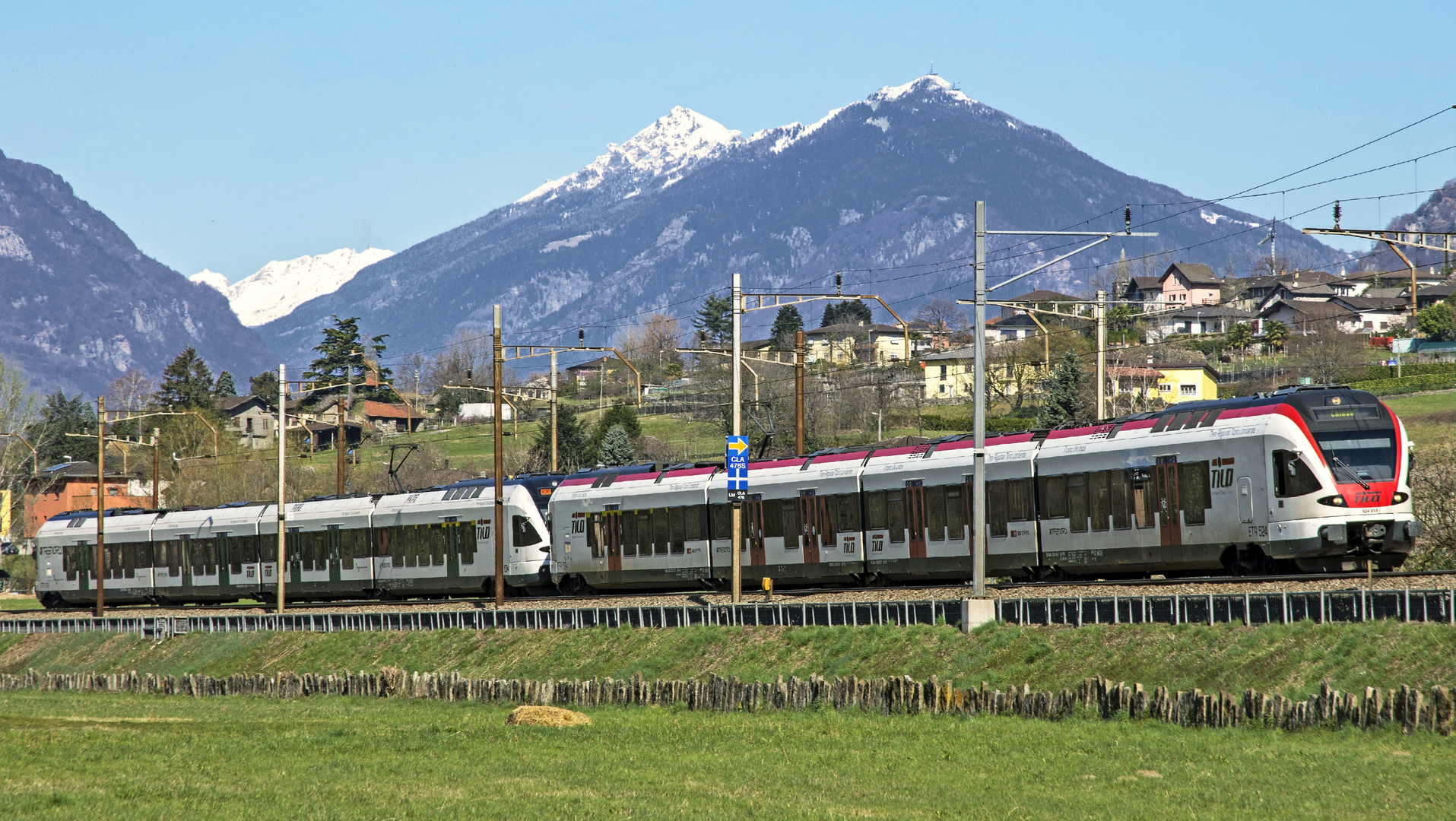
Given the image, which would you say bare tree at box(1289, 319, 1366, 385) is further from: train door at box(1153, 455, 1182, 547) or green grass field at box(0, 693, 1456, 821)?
green grass field at box(0, 693, 1456, 821)

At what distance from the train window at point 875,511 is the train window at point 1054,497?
4768 mm

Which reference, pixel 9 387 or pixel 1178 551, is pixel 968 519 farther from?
pixel 9 387

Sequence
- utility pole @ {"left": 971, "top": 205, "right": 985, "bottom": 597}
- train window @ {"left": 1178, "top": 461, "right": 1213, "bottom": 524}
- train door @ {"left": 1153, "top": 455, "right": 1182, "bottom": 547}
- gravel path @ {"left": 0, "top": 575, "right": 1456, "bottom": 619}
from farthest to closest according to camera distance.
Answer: train door @ {"left": 1153, "top": 455, "right": 1182, "bottom": 547} < train window @ {"left": 1178, "top": 461, "right": 1213, "bottom": 524} < utility pole @ {"left": 971, "top": 205, "right": 985, "bottom": 597} < gravel path @ {"left": 0, "top": 575, "right": 1456, "bottom": 619}

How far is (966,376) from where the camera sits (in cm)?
13012

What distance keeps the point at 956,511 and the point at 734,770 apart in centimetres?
1567

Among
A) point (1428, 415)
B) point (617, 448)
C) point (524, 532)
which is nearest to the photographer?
point (524, 532)

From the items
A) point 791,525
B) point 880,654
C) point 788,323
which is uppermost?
point 788,323

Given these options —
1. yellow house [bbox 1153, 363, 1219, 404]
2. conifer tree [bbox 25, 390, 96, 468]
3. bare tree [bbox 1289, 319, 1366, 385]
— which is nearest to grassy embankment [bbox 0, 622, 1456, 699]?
bare tree [bbox 1289, 319, 1366, 385]

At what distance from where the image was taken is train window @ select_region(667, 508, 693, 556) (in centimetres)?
4384

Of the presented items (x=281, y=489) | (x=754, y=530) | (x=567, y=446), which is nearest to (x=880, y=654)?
(x=754, y=530)

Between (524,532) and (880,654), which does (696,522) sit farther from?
(880,654)

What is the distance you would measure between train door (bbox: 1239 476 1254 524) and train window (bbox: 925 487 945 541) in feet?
26.5

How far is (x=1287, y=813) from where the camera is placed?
18.1 m

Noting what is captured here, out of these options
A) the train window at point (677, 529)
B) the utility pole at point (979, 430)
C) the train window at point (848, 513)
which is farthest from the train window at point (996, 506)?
the train window at point (677, 529)
